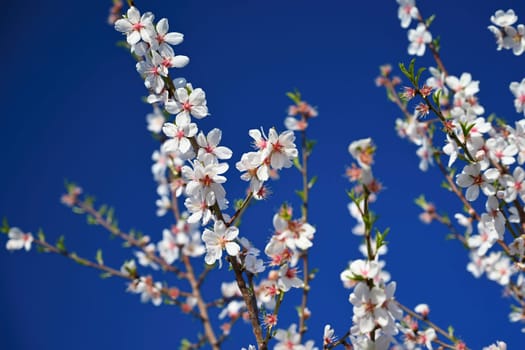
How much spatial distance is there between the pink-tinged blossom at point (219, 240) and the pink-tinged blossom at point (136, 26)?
0.79m

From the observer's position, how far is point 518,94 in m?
2.55

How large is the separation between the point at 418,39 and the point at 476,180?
6.32ft

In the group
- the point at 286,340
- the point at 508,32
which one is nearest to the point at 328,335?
the point at 286,340

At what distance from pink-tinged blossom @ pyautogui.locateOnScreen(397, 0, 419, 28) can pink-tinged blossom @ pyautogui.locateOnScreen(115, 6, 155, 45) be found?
231 cm

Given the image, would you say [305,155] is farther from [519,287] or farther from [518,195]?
[519,287]

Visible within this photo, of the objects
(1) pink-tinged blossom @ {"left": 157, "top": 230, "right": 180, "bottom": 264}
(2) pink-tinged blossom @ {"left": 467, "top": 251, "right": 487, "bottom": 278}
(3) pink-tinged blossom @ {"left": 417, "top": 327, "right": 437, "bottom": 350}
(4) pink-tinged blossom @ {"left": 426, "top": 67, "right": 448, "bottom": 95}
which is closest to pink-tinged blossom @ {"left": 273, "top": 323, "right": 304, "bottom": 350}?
(3) pink-tinged blossom @ {"left": 417, "top": 327, "right": 437, "bottom": 350}

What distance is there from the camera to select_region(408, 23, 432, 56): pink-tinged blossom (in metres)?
3.50

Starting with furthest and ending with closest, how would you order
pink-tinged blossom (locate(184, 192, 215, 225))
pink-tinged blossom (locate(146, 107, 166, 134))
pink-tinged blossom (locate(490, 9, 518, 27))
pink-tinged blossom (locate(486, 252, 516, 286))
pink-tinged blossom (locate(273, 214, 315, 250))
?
pink-tinged blossom (locate(146, 107, 166, 134)) → pink-tinged blossom (locate(486, 252, 516, 286)) → pink-tinged blossom (locate(490, 9, 518, 27)) → pink-tinged blossom (locate(184, 192, 215, 225)) → pink-tinged blossom (locate(273, 214, 315, 250))

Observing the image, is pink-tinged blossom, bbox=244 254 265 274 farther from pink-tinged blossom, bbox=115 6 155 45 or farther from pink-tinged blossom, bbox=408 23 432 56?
pink-tinged blossom, bbox=408 23 432 56

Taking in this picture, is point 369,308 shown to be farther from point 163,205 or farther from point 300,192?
point 163,205

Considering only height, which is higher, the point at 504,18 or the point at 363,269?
the point at 504,18

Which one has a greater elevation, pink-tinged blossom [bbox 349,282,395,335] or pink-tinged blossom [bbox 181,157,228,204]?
pink-tinged blossom [bbox 181,157,228,204]

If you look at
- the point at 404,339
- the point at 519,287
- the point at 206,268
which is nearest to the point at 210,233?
the point at 404,339

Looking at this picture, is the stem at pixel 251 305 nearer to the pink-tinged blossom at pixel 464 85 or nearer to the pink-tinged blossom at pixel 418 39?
the pink-tinged blossom at pixel 464 85
